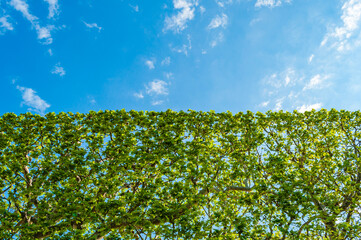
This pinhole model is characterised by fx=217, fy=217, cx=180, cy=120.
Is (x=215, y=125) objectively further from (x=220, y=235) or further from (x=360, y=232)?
(x=360, y=232)

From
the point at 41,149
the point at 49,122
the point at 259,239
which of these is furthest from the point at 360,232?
the point at 49,122

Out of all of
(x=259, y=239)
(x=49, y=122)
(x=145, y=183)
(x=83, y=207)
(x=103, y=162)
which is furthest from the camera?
(x=49, y=122)

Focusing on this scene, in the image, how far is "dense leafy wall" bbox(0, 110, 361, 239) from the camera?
730cm

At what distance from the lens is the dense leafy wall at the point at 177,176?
7301 millimetres

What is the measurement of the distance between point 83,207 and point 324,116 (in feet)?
38.8

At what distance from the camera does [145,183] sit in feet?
27.9

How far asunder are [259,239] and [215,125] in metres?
5.47

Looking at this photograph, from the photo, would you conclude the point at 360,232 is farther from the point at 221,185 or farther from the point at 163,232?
the point at 163,232

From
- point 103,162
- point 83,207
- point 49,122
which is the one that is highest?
point 49,122

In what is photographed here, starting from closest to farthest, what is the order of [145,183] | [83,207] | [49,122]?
[83,207] → [145,183] → [49,122]

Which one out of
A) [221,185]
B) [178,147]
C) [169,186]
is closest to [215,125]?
[178,147]

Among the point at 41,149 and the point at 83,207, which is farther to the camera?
the point at 41,149

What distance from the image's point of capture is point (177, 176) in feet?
28.9

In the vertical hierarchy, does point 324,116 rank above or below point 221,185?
above
